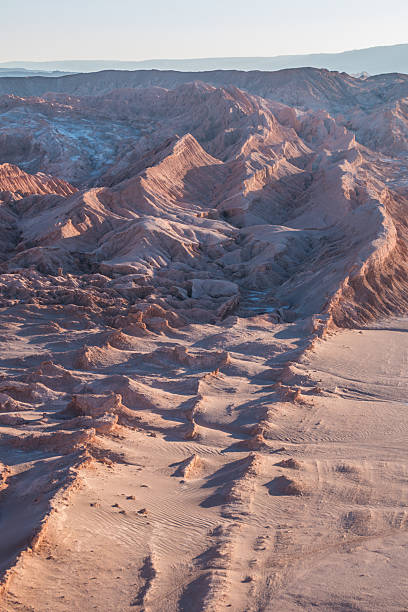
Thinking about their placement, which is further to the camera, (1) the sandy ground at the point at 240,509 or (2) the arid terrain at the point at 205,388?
(2) the arid terrain at the point at 205,388

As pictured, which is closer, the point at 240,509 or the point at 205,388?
the point at 240,509

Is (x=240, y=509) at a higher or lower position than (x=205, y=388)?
higher

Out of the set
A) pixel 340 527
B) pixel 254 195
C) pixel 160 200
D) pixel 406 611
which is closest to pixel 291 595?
pixel 406 611

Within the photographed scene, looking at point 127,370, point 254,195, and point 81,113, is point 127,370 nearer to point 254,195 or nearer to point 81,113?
point 254,195
